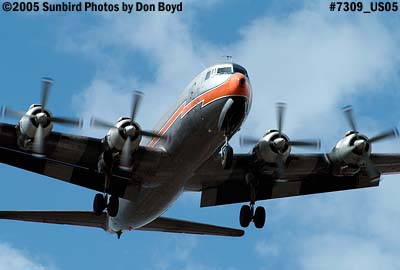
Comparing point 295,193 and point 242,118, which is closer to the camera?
point 242,118

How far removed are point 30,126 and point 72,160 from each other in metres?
3.99

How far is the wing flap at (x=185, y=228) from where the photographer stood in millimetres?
42500

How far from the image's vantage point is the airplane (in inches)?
1385

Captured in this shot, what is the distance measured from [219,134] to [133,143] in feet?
11.8

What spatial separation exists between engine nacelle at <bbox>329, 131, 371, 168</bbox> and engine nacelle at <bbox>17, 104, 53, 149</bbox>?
1248cm

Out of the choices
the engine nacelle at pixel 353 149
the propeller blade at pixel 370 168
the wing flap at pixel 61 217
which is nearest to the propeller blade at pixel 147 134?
the wing flap at pixel 61 217

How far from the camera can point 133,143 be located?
35.8 m

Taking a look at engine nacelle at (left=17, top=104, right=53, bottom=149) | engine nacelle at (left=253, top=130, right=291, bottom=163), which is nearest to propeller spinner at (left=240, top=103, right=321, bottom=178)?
engine nacelle at (left=253, top=130, right=291, bottom=163)

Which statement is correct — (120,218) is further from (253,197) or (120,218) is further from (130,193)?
(253,197)

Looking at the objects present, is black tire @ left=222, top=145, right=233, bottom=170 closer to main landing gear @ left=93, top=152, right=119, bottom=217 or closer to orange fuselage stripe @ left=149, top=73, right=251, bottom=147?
orange fuselage stripe @ left=149, top=73, right=251, bottom=147

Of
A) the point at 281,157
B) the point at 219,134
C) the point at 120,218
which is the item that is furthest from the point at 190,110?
the point at 120,218

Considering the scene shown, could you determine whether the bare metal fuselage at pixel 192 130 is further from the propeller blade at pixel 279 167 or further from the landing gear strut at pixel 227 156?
the propeller blade at pixel 279 167

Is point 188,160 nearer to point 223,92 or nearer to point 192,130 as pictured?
point 192,130

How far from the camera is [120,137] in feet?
117
